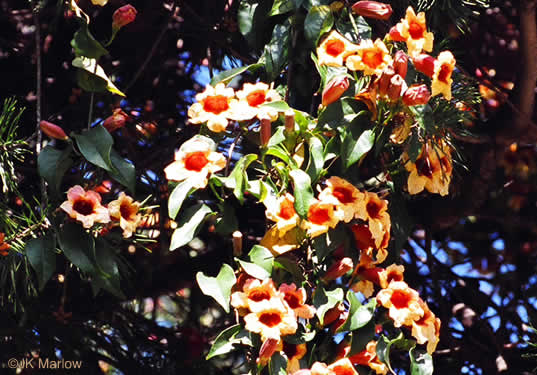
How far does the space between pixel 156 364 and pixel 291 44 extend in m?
0.96

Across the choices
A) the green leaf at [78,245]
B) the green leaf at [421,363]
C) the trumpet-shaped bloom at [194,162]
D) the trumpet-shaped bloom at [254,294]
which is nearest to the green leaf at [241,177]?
the trumpet-shaped bloom at [194,162]

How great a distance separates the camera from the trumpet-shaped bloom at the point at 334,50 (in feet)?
4.49

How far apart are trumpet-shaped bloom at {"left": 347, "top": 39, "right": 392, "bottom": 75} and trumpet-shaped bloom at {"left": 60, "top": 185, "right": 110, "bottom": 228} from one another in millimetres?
479

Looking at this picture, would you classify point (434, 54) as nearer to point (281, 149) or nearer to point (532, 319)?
point (281, 149)

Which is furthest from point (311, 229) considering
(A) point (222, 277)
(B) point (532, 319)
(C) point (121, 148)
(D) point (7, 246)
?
(C) point (121, 148)

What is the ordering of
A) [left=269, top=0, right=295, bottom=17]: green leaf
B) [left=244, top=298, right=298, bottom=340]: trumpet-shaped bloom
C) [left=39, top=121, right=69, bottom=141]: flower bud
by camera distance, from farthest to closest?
1. [left=269, top=0, right=295, bottom=17]: green leaf
2. [left=39, top=121, right=69, bottom=141]: flower bud
3. [left=244, top=298, right=298, bottom=340]: trumpet-shaped bloom

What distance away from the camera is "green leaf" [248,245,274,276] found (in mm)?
1266

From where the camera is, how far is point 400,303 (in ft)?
4.29

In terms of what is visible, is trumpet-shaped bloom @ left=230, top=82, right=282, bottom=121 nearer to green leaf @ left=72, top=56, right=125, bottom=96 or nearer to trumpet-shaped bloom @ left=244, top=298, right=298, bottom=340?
green leaf @ left=72, top=56, right=125, bottom=96

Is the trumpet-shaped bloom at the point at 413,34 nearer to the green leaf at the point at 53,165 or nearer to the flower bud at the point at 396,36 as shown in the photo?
the flower bud at the point at 396,36

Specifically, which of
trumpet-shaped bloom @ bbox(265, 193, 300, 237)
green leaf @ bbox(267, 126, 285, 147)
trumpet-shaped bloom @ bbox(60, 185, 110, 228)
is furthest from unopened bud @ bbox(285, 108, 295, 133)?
trumpet-shaped bloom @ bbox(60, 185, 110, 228)

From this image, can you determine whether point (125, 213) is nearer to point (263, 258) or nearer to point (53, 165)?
point (53, 165)

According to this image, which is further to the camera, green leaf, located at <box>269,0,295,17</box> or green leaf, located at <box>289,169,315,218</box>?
green leaf, located at <box>269,0,295,17</box>

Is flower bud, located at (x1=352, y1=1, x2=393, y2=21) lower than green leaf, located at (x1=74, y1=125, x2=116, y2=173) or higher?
higher
